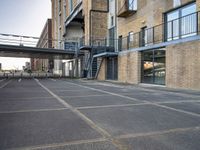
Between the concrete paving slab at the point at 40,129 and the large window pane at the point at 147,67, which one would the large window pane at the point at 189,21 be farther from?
the concrete paving slab at the point at 40,129

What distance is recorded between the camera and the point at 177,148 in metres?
3.81

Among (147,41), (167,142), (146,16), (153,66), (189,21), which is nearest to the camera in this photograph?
(167,142)

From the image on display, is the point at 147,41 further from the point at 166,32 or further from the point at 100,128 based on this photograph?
the point at 100,128

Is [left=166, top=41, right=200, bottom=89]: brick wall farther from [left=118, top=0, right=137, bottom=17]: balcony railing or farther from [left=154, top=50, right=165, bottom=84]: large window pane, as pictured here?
[left=118, top=0, right=137, bottom=17]: balcony railing

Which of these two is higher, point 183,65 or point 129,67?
point 183,65

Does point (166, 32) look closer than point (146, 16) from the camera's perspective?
Yes

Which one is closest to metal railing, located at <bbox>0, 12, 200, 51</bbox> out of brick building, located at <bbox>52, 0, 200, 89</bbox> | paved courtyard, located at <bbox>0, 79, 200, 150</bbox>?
brick building, located at <bbox>52, 0, 200, 89</bbox>

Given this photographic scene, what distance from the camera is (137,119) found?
5.91 metres

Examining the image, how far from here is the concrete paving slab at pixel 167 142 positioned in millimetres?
3855

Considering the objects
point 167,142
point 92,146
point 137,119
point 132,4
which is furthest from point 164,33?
point 92,146

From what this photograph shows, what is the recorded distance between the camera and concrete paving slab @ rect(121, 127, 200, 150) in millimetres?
3855

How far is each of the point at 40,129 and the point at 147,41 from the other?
15.1 m

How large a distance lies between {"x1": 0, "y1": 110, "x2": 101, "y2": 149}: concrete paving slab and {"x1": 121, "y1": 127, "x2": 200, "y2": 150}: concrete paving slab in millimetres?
772

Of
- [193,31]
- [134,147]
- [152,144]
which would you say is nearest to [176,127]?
[152,144]
